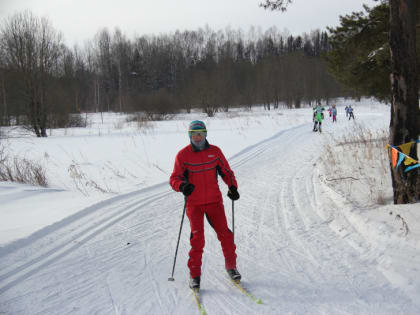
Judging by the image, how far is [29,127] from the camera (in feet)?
69.8

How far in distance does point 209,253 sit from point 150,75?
6855cm

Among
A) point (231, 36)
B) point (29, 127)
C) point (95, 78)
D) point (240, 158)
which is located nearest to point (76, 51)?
point (95, 78)

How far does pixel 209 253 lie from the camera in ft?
13.9

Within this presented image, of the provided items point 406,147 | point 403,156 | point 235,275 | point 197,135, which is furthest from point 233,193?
point 406,147

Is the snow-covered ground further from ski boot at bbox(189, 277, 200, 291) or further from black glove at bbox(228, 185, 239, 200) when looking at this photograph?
black glove at bbox(228, 185, 239, 200)

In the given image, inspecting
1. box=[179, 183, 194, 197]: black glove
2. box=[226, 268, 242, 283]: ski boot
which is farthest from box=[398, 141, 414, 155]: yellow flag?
box=[179, 183, 194, 197]: black glove

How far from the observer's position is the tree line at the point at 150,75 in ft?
65.9

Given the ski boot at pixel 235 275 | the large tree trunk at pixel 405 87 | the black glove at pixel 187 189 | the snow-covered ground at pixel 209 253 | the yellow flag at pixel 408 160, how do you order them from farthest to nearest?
the large tree trunk at pixel 405 87
the yellow flag at pixel 408 160
the ski boot at pixel 235 275
the black glove at pixel 187 189
the snow-covered ground at pixel 209 253

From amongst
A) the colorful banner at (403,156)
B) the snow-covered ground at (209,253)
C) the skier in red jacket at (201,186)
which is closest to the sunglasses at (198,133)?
the skier in red jacket at (201,186)

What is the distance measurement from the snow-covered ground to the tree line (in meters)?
8.87

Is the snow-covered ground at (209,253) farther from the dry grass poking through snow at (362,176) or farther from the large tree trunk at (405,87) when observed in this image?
the large tree trunk at (405,87)

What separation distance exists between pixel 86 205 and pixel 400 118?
18.0 feet

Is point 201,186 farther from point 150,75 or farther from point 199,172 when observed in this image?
point 150,75

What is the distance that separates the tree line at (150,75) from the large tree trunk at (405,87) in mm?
8327
